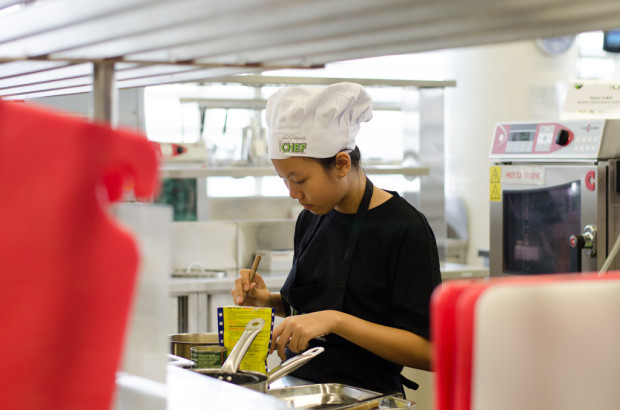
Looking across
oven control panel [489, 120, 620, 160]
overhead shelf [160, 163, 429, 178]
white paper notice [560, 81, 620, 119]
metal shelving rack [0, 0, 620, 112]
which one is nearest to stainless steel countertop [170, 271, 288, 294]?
overhead shelf [160, 163, 429, 178]

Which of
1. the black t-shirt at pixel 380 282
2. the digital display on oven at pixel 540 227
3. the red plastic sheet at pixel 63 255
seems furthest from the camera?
the digital display on oven at pixel 540 227

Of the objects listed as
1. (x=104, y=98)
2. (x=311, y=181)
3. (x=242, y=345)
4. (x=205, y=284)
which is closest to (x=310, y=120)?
(x=311, y=181)

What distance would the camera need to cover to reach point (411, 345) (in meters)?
1.85

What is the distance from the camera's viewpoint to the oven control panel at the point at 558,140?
306cm

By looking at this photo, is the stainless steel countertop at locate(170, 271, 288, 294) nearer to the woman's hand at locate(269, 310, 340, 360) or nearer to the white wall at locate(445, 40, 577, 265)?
the woman's hand at locate(269, 310, 340, 360)

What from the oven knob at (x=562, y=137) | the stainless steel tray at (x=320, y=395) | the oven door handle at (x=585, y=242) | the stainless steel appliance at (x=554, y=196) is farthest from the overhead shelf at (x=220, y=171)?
the stainless steel tray at (x=320, y=395)

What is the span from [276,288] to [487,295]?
11.6 feet

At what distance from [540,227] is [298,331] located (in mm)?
1941

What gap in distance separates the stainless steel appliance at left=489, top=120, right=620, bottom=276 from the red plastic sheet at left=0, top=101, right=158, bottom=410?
270 cm

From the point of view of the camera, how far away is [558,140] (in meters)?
3.25

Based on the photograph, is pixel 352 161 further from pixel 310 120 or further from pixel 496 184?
pixel 496 184

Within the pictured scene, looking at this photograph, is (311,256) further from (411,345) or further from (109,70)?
(109,70)

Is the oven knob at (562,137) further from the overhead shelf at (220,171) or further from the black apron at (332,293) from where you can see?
the black apron at (332,293)

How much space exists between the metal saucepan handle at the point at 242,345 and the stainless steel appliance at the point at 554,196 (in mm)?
1843
